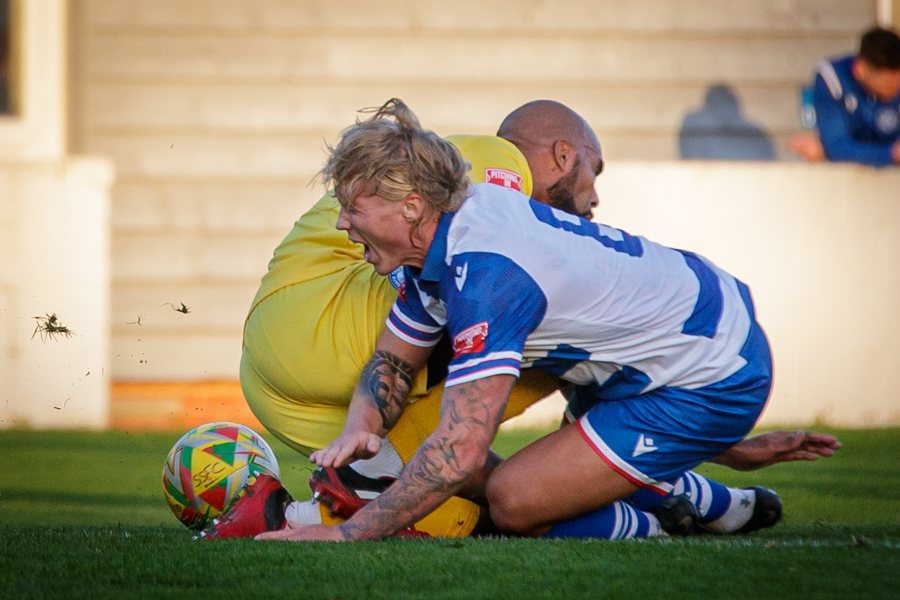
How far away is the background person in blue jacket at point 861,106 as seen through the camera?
760 centimetres

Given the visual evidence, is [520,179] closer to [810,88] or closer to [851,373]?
[851,373]

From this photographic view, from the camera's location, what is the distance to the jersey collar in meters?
3.11

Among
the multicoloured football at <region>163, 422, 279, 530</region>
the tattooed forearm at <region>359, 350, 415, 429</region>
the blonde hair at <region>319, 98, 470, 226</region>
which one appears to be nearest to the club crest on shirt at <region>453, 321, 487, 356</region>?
the blonde hair at <region>319, 98, 470, 226</region>

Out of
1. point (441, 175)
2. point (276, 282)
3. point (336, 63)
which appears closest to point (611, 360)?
point (441, 175)

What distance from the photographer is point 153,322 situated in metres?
Answer: 8.09

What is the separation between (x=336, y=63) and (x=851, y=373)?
4.32 metres

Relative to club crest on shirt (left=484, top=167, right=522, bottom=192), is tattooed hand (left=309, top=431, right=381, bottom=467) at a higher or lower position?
lower

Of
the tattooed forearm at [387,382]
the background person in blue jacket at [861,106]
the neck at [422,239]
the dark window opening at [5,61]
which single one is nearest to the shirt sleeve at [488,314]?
the neck at [422,239]

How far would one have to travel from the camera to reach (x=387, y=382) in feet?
11.9

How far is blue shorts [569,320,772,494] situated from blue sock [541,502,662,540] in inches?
7.6

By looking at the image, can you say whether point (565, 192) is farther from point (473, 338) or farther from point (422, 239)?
point (473, 338)

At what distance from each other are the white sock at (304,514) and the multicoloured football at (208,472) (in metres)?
0.29

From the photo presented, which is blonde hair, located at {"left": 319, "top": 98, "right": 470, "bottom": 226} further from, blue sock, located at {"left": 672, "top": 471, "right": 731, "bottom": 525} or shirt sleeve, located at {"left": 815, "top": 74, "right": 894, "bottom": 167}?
shirt sleeve, located at {"left": 815, "top": 74, "right": 894, "bottom": 167}

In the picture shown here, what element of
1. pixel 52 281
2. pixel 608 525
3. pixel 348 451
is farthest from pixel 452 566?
pixel 52 281
